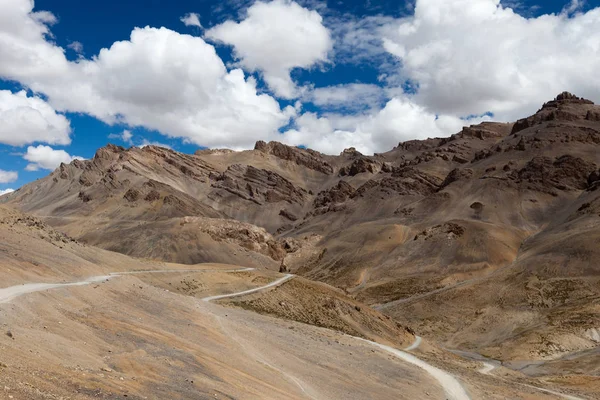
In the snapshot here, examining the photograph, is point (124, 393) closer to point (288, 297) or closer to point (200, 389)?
point (200, 389)

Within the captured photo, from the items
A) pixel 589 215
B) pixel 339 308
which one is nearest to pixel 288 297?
pixel 339 308

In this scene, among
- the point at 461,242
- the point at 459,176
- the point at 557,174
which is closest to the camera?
the point at 461,242

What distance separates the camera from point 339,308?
2191 inches

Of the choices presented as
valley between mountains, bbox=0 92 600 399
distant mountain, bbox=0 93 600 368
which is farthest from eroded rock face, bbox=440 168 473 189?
valley between mountains, bbox=0 92 600 399

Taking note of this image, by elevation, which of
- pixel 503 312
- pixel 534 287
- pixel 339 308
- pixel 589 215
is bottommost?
pixel 339 308

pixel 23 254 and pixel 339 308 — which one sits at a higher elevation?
pixel 339 308

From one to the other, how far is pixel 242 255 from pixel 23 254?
90.0 m

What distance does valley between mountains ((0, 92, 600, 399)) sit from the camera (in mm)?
20594

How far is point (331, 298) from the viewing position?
57.1m

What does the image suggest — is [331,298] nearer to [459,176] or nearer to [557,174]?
[557,174]

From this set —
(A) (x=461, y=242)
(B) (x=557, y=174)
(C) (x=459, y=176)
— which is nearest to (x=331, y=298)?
(A) (x=461, y=242)

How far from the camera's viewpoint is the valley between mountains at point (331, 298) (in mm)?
20594

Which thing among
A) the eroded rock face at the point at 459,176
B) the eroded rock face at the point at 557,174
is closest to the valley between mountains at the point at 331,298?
the eroded rock face at the point at 557,174

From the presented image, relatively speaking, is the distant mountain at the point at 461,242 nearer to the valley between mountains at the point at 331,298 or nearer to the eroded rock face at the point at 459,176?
the valley between mountains at the point at 331,298
